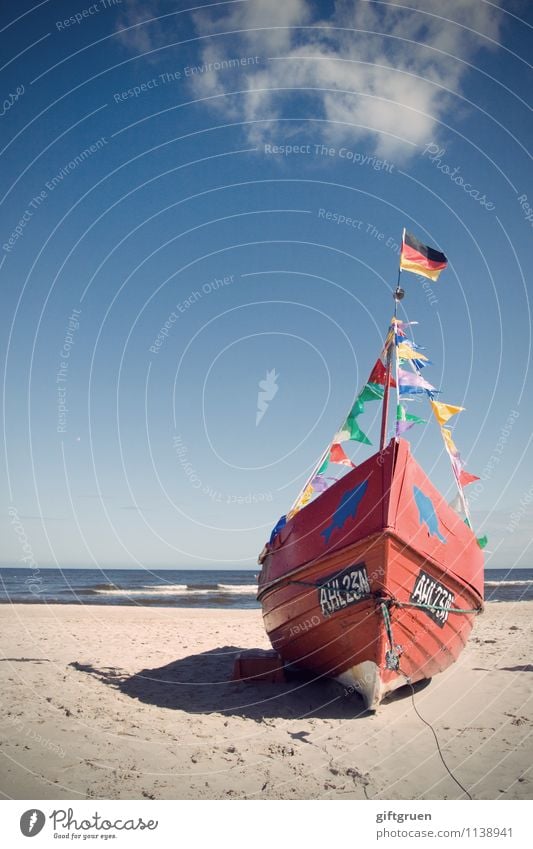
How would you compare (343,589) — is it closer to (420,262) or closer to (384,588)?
(384,588)

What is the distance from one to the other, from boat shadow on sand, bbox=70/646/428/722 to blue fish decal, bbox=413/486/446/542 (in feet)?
8.26

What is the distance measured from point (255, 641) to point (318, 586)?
7.56 metres

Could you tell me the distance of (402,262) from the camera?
25.7 ft

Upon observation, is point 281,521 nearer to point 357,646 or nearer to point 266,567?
point 266,567

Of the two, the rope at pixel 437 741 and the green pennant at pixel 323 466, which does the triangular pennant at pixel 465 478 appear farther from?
the rope at pixel 437 741

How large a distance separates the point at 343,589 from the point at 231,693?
9.24ft

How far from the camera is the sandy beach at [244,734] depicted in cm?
429

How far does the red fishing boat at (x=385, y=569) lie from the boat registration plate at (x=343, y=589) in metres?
0.02

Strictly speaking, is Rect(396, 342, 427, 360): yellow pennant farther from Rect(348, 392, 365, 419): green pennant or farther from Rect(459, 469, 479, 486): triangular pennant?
Rect(459, 469, 479, 486): triangular pennant

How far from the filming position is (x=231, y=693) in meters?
7.41

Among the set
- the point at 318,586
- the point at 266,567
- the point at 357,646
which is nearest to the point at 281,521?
the point at 266,567

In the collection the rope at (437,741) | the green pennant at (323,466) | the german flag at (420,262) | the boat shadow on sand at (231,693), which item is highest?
the german flag at (420,262)

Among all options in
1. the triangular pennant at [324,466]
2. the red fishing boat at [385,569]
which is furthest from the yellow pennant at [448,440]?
the triangular pennant at [324,466]

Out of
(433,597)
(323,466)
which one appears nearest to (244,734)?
(433,597)
